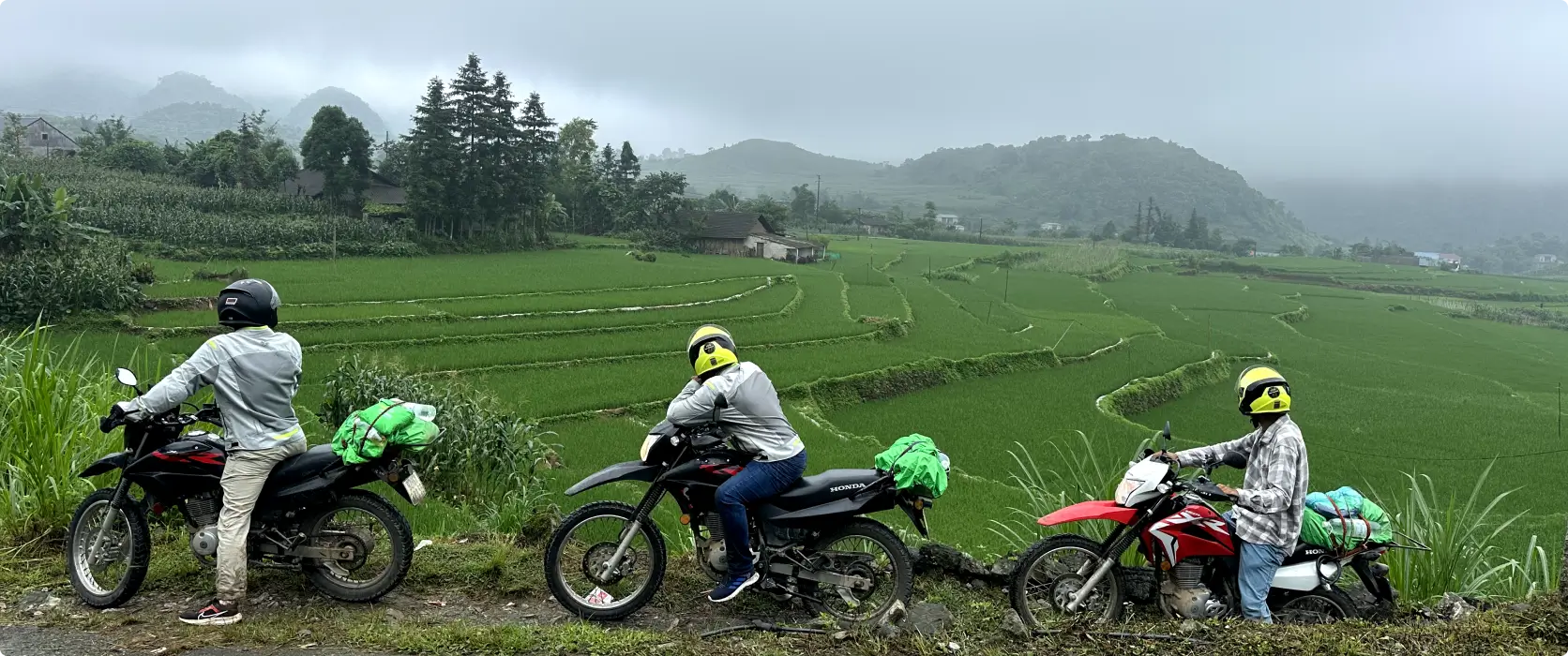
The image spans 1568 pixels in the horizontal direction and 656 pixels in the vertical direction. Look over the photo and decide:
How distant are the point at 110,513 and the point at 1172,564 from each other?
4732 mm

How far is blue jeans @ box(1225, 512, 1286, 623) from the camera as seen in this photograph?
381 cm

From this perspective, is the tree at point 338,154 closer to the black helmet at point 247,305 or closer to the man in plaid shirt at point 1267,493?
the black helmet at point 247,305

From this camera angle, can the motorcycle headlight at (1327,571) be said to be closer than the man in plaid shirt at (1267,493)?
No

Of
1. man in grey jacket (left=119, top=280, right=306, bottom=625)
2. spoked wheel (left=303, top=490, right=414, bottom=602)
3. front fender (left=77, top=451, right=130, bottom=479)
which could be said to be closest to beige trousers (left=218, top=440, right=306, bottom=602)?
man in grey jacket (left=119, top=280, right=306, bottom=625)

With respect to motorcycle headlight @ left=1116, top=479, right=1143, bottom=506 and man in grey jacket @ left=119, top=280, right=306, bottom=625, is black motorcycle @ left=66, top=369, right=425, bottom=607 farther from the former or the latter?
motorcycle headlight @ left=1116, top=479, right=1143, bottom=506

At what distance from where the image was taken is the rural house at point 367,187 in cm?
4012

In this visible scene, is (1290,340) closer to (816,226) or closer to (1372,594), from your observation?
(1372,594)

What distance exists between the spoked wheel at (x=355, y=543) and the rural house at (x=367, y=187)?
38569mm

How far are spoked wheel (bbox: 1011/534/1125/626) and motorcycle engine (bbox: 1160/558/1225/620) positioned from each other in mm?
234

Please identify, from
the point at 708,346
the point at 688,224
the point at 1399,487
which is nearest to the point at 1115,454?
the point at 1399,487

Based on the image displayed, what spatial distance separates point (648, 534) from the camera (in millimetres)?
4008

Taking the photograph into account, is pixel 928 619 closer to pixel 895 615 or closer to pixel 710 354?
pixel 895 615

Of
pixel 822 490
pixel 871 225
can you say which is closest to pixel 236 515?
pixel 822 490

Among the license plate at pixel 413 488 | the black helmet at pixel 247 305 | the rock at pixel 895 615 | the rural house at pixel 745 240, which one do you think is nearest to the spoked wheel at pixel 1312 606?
the rock at pixel 895 615
